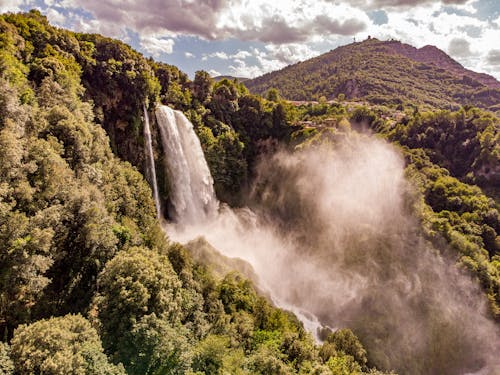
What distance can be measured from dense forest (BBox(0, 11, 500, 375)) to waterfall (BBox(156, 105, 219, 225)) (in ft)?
5.84

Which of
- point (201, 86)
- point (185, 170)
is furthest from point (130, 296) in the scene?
point (201, 86)

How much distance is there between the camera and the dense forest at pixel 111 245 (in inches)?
662

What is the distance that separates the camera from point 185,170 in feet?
149

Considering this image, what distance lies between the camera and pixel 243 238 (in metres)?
48.8

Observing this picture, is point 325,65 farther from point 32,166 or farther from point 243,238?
point 32,166

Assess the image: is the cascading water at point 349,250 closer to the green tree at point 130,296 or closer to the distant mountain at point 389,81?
the green tree at point 130,296

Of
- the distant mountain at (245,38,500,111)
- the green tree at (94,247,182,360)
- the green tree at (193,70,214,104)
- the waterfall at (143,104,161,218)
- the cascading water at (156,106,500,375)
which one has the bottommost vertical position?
the cascading water at (156,106,500,375)

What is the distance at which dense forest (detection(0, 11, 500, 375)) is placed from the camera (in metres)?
16.8

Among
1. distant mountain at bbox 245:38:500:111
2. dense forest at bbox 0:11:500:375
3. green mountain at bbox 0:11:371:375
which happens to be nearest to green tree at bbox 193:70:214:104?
dense forest at bbox 0:11:500:375

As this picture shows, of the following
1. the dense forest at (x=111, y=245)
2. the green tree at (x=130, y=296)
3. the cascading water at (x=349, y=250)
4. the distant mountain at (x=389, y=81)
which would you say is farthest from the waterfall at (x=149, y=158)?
the distant mountain at (x=389, y=81)

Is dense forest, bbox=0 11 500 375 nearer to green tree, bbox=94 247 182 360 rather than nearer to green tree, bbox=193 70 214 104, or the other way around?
green tree, bbox=94 247 182 360

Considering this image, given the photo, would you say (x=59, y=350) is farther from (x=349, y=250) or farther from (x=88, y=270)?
(x=349, y=250)

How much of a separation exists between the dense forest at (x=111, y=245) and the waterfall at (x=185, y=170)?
1.78 m

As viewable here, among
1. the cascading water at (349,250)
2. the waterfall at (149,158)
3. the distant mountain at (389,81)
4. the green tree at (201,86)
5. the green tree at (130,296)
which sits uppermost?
the distant mountain at (389,81)
